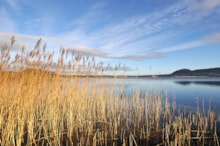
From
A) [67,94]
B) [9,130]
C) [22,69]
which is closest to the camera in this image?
[9,130]

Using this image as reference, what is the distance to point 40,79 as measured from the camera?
4.48 m

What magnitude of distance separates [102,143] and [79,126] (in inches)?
50.3

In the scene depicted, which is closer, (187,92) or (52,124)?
(52,124)

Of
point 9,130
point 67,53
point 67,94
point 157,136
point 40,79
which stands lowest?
point 157,136

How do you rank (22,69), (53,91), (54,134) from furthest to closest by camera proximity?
(53,91)
(22,69)
(54,134)

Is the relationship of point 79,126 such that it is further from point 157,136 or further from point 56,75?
point 157,136

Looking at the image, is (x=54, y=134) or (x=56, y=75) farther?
(x=56, y=75)

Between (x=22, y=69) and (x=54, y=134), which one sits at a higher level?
(x=22, y=69)

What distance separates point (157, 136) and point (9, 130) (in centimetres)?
417

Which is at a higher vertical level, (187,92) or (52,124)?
(52,124)

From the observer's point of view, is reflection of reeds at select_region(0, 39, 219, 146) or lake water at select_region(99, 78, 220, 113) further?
lake water at select_region(99, 78, 220, 113)

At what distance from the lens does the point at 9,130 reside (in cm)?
324

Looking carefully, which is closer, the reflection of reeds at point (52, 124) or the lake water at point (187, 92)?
the reflection of reeds at point (52, 124)

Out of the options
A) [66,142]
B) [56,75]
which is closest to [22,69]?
[56,75]
